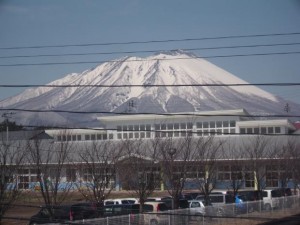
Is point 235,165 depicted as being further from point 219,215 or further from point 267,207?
point 219,215

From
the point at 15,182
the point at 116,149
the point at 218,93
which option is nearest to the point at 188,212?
the point at 15,182

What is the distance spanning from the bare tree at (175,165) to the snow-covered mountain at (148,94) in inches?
3388

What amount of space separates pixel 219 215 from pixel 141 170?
7.65 m

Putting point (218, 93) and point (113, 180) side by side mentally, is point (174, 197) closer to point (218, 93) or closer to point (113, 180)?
point (113, 180)

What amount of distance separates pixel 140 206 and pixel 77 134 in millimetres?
35885

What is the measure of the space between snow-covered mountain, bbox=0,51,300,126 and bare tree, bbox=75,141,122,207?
286ft

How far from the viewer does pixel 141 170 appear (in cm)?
2662

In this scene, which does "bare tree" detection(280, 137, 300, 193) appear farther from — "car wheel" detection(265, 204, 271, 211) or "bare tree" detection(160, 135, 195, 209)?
"car wheel" detection(265, 204, 271, 211)

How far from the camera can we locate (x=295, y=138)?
37.4 meters

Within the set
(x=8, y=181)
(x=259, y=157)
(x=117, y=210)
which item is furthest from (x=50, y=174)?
(x=259, y=157)

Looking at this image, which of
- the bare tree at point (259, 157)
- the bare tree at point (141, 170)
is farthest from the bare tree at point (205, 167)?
the bare tree at point (259, 157)

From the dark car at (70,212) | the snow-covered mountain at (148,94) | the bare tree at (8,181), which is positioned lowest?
the dark car at (70,212)

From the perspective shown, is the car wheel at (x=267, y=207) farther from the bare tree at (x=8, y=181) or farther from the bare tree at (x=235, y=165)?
the bare tree at (x=8, y=181)

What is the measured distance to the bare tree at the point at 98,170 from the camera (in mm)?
23413
